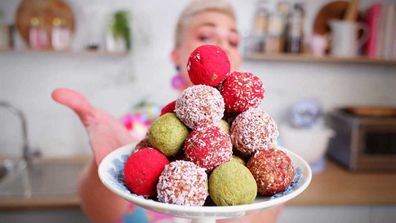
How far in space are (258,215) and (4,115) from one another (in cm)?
183

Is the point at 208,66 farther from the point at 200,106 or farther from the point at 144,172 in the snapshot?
the point at 144,172

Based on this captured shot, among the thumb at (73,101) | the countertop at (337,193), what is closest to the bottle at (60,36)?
the countertop at (337,193)

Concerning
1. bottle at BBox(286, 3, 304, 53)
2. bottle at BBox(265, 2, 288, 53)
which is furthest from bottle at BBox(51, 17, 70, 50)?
bottle at BBox(286, 3, 304, 53)

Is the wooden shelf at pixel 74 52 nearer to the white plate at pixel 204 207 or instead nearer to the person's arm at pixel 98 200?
the person's arm at pixel 98 200

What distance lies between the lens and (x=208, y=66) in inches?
20.6

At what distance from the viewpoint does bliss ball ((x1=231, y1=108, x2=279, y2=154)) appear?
0.50 meters

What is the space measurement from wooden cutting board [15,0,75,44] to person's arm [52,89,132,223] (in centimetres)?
137

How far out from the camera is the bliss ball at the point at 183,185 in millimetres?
455

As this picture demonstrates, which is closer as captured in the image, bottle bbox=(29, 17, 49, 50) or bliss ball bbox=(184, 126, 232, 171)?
bliss ball bbox=(184, 126, 232, 171)

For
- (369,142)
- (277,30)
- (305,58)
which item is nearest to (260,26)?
(277,30)

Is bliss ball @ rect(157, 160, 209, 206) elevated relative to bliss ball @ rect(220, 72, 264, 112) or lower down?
lower down

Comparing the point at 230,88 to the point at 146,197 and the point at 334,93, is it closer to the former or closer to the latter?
the point at 146,197

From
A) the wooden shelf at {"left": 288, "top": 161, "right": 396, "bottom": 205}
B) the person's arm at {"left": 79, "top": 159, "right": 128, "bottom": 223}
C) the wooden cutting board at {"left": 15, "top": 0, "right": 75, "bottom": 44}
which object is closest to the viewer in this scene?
the person's arm at {"left": 79, "top": 159, "right": 128, "bottom": 223}

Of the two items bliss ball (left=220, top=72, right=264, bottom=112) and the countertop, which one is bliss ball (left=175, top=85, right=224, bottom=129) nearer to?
bliss ball (left=220, top=72, right=264, bottom=112)
